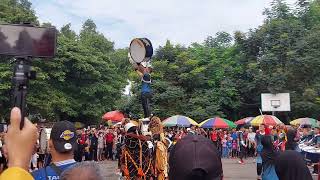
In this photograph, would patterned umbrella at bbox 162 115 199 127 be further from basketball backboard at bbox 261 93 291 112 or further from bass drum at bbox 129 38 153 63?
bass drum at bbox 129 38 153 63

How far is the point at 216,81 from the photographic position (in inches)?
1652

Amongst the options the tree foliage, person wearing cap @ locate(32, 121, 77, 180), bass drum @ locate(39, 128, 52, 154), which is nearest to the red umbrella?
the tree foliage

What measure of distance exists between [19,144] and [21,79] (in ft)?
2.83

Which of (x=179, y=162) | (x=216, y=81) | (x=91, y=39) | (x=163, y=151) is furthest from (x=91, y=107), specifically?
(x=179, y=162)

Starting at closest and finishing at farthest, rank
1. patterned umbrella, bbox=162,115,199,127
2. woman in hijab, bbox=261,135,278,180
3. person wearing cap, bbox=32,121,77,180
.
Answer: person wearing cap, bbox=32,121,77,180 < woman in hijab, bbox=261,135,278,180 < patterned umbrella, bbox=162,115,199,127

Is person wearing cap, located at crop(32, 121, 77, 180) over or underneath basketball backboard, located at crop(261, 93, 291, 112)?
underneath

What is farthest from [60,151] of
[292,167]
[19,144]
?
[292,167]

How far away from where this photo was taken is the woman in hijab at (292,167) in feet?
19.5

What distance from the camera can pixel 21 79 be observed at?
9.30 ft

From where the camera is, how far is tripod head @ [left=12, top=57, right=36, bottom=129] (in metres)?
2.66

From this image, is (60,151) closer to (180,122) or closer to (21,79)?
(21,79)

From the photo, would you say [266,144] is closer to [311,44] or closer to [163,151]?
[163,151]

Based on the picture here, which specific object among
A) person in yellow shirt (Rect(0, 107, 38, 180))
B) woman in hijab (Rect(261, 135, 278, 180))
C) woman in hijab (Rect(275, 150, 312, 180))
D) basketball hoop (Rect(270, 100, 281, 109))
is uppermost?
basketball hoop (Rect(270, 100, 281, 109))

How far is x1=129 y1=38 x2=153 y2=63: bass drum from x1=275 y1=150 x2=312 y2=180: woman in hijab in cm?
603
